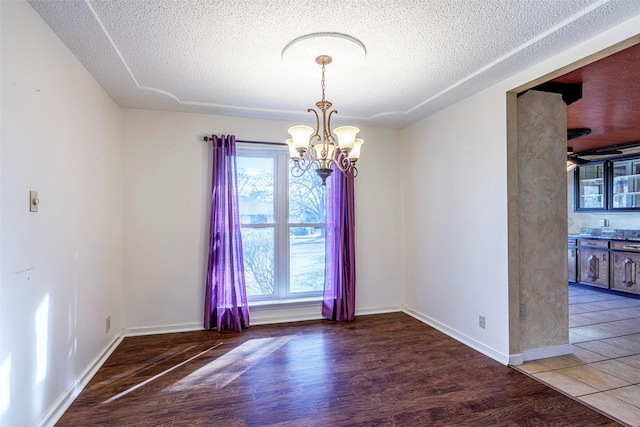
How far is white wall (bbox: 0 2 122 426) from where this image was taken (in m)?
1.72

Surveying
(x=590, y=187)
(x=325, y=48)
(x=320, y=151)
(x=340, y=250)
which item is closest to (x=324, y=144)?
(x=320, y=151)

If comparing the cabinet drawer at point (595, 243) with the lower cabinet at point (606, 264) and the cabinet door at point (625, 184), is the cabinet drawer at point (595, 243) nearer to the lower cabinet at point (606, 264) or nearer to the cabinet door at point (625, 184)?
the lower cabinet at point (606, 264)

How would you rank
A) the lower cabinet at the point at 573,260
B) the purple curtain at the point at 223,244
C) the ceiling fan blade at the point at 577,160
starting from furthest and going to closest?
the lower cabinet at the point at 573,260 → the ceiling fan blade at the point at 577,160 → the purple curtain at the point at 223,244

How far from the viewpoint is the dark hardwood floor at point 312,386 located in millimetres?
2188

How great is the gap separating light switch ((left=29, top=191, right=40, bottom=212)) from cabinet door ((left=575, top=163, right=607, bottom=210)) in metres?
7.95

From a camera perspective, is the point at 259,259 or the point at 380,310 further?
the point at 380,310

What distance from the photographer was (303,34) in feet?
7.29

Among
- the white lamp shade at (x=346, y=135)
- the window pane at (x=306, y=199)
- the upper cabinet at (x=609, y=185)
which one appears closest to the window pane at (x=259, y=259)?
the window pane at (x=306, y=199)

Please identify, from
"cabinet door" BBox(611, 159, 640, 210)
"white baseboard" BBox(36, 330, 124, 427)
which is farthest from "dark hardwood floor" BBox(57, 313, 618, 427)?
"cabinet door" BBox(611, 159, 640, 210)

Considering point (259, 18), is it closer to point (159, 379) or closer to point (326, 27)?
point (326, 27)

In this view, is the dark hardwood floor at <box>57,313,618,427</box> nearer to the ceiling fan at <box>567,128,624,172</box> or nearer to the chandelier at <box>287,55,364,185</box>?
the chandelier at <box>287,55,364,185</box>

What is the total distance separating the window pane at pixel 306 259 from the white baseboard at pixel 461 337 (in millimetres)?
1281

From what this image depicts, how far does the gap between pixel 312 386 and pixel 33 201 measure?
226 cm

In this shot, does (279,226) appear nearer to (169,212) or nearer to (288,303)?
(288,303)
